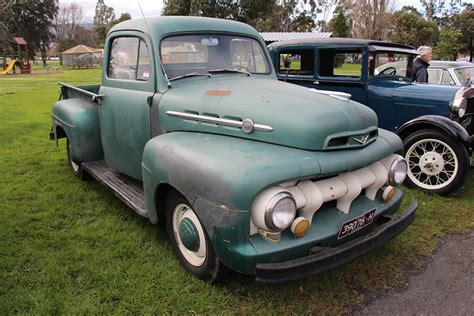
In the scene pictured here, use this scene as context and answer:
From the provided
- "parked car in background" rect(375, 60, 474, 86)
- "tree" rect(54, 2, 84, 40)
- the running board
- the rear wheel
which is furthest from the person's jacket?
"tree" rect(54, 2, 84, 40)

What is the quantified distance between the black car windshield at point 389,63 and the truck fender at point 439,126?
1.16 meters

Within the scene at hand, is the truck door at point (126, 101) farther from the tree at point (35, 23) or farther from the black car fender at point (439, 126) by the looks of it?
the tree at point (35, 23)

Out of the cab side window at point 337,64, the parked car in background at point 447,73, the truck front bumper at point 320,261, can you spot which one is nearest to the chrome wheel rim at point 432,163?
the cab side window at point 337,64

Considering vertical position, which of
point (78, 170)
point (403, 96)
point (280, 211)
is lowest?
point (78, 170)

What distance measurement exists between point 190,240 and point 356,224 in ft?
3.67

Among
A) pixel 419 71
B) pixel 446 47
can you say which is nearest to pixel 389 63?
pixel 419 71

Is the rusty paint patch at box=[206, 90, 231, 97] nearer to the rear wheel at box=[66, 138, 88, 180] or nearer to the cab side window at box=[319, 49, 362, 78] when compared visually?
the rear wheel at box=[66, 138, 88, 180]

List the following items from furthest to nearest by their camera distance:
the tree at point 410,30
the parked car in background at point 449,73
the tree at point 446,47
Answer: the tree at point 410,30 < the tree at point 446,47 < the parked car in background at point 449,73

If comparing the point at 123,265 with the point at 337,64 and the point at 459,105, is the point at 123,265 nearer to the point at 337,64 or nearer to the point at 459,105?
the point at 459,105

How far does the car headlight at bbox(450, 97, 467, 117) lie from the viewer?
4949 millimetres

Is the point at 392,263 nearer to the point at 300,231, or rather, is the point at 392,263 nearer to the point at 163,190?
the point at 300,231

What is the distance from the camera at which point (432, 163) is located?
4.74 meters

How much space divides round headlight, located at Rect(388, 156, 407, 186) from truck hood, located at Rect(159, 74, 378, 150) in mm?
261

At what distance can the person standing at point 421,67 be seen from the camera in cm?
643
